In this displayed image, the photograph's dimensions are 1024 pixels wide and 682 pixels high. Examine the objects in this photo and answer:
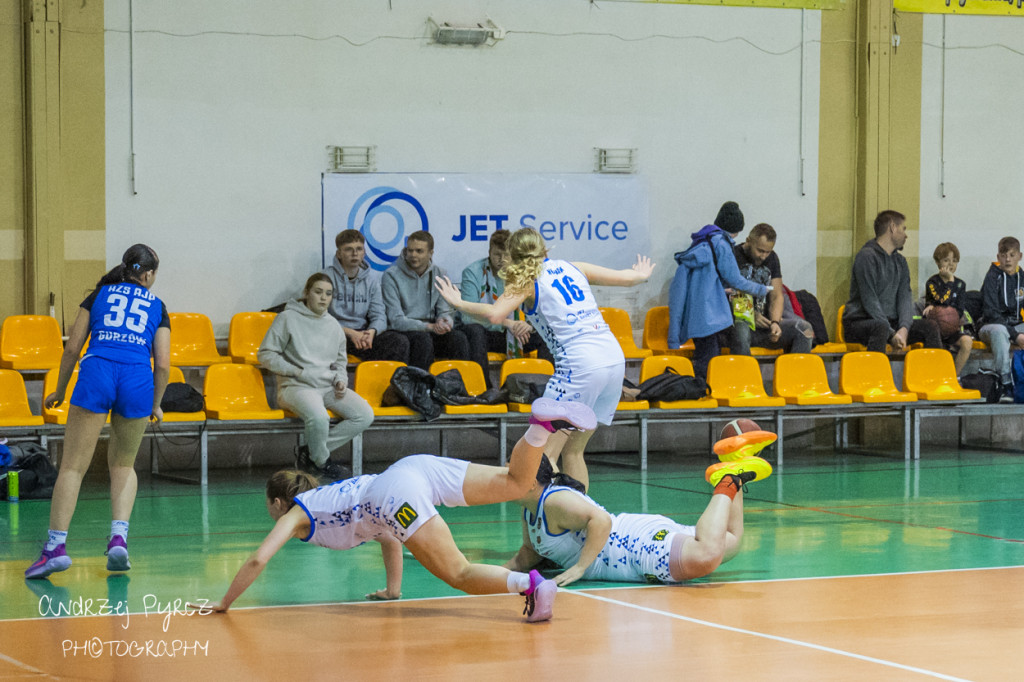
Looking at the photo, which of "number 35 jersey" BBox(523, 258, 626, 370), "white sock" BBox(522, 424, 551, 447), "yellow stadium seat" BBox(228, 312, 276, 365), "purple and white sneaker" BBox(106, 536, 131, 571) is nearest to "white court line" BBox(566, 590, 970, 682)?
"white sock" BBox(522, 424, 551, 447)

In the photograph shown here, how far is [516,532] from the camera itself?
25.7 ft

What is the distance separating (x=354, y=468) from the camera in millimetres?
10773

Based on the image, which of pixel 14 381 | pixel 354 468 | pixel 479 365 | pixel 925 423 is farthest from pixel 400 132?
pixel 925 423

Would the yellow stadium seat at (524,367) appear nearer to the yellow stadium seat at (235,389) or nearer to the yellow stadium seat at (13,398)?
the yellow stadium seat at (235,389)

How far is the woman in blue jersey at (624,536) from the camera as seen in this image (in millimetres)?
5844

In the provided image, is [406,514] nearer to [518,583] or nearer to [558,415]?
[518,583]

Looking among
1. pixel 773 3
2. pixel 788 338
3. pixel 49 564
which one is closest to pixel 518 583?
pixel 49 564

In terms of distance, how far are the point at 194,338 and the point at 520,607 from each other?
690 centimetres

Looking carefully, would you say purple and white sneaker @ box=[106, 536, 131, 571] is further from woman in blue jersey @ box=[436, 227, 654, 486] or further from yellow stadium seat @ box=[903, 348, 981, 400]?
yellow stadium seat @ box=[903, 348, 981, 400]

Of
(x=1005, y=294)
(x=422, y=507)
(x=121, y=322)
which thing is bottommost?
(x=422, y=507)

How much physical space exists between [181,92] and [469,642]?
27.5 feet

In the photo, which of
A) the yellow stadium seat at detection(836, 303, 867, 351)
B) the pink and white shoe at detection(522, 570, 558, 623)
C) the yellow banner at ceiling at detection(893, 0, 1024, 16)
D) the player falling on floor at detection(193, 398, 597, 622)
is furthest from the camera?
the yellow banner at ceiling at detection(893, 0, 1024, 16)

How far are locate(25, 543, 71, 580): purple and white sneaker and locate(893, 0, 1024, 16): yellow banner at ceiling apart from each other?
10974 millimetres

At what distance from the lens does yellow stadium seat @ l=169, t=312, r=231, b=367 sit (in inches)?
452
